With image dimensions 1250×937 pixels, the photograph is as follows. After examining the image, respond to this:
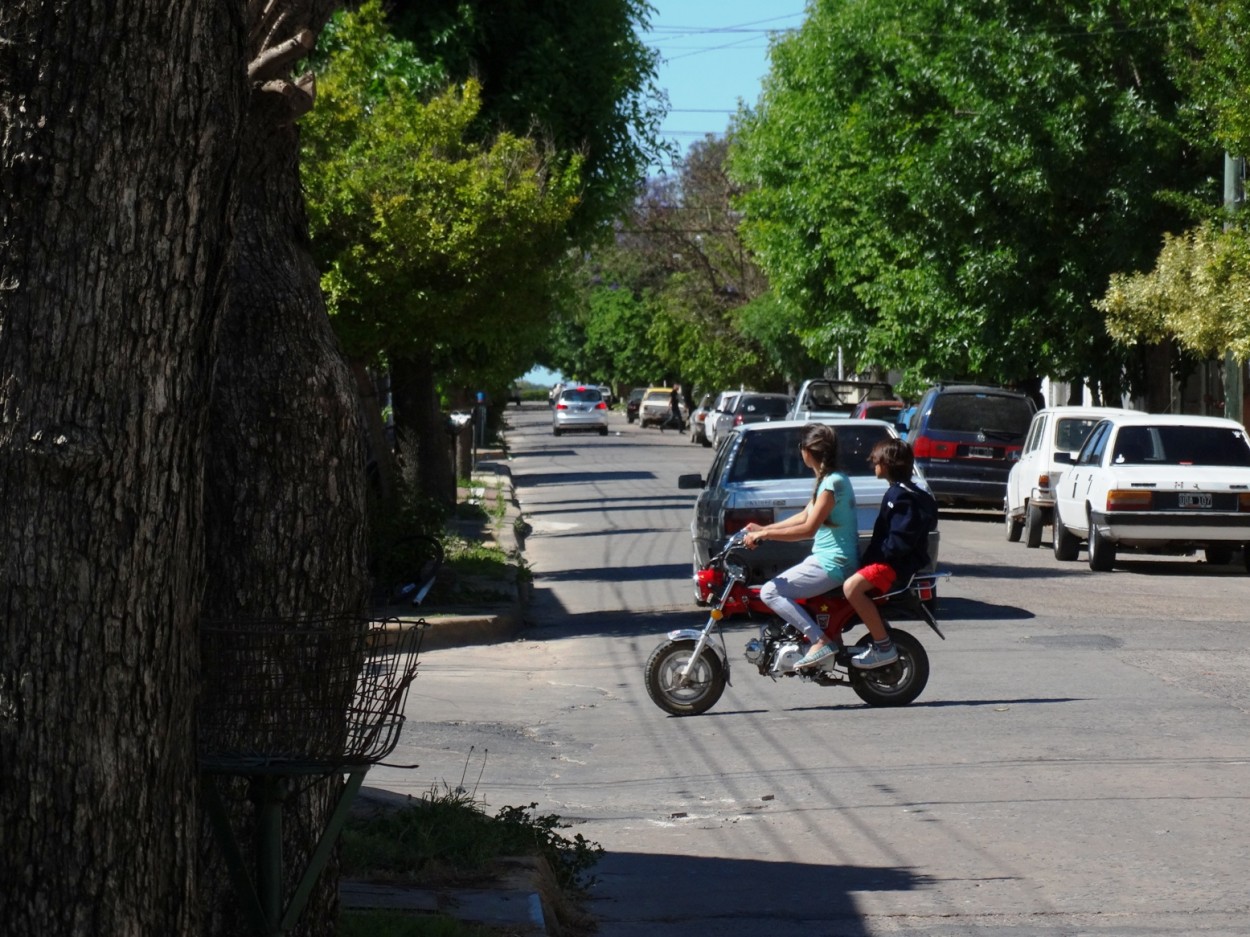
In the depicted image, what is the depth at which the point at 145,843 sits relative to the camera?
11.9 ft

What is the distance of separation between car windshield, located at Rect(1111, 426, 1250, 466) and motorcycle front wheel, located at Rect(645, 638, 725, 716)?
998 cm

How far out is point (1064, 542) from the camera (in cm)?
2080

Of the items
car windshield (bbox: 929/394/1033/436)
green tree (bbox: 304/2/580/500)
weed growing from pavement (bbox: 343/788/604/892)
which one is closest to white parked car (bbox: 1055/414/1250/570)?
car windshield (bbox: 929/394/1033/436)

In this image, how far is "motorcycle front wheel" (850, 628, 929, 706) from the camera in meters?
11.0

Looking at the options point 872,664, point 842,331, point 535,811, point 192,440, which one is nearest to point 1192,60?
point 842,331

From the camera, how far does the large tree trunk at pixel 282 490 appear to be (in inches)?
200

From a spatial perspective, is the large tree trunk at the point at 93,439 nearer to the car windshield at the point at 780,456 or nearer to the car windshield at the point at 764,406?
the car windshield at the point at 780,456

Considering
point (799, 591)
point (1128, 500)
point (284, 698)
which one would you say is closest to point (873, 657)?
point (799, 591)

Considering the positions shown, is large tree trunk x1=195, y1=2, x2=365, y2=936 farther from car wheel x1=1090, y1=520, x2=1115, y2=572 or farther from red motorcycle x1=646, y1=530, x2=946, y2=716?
car wheel x1=1090, y1=520, x2=1115, y2=572

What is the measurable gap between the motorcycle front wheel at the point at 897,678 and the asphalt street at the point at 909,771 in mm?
158

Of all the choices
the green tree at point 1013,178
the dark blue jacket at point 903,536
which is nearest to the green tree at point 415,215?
the dark blue jacket at point 903,536

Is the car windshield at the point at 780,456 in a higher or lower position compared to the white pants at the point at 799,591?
higher

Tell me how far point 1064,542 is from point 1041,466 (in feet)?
6.77

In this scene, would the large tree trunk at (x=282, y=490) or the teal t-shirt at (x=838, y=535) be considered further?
the teal t-shirt at (x=838, y=535)
